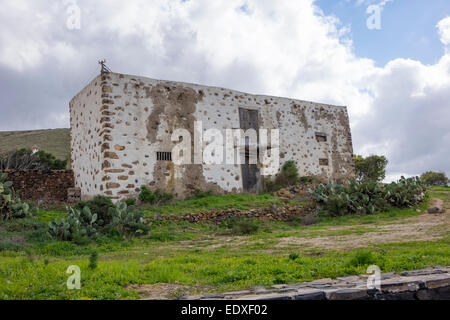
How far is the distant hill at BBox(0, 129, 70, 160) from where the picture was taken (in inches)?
1695

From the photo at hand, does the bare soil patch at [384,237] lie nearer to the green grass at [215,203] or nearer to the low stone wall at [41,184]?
the green grass at [215,203]

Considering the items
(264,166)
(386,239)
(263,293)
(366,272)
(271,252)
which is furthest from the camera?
(264,166)

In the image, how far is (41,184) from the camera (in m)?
15.4

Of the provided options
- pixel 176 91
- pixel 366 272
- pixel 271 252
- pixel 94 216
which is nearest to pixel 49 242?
pixel 94 216

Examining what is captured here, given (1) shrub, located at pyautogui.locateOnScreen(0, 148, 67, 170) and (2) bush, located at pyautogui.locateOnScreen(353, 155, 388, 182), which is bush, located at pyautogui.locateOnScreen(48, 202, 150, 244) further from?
(2) bush, located at pyautogui.locateOnScreen(353, 155, 388, 182)

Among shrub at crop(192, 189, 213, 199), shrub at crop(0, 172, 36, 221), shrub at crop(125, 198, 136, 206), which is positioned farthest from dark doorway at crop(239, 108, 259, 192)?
shrub at crop(0, 172, 36, 221)

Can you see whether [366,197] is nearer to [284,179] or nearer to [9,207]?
[284,179]

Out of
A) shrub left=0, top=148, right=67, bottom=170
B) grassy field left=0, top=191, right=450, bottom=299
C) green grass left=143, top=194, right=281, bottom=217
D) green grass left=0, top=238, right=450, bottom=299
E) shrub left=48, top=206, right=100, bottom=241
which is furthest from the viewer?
shrub left=0, top=148, right=67, bottom=170

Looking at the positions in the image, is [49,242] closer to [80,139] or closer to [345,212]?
[80,139]

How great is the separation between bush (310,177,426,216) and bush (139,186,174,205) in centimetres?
581

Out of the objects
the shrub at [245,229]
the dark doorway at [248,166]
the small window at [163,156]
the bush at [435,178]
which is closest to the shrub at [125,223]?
the shrub at [245,229]

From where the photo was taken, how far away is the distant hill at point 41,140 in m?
43.1

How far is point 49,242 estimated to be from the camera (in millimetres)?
8648
